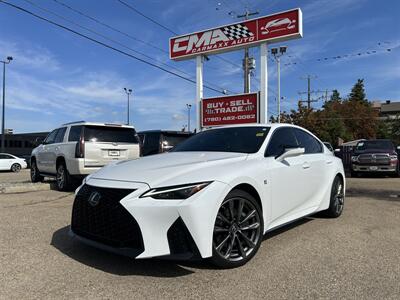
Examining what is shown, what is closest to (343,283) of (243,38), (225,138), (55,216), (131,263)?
(131,263)

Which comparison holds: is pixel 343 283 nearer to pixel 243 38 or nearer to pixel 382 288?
pixel 382 288

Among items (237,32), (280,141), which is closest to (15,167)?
(237,32)

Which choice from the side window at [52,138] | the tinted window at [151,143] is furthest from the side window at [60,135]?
the tinted window at [151,143]

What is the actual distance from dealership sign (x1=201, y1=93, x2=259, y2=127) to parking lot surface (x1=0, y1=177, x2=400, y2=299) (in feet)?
33.0

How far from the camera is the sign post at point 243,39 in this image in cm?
1480

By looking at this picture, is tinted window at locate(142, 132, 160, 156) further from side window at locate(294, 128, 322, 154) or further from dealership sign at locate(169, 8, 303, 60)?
side window at locate(294, 128, 322, 154)

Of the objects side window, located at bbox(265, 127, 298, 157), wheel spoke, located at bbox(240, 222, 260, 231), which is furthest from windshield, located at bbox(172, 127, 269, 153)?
wheel spoke, located at bbox(240, 222, 260, 231)

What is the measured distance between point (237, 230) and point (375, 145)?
15796 millimetres

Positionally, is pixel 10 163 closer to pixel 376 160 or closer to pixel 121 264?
pixel 376 160

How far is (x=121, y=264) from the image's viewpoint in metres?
4.30

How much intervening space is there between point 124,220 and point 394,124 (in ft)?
225

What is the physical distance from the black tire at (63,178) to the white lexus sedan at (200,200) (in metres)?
5.73

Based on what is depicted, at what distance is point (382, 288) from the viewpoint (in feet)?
12.2

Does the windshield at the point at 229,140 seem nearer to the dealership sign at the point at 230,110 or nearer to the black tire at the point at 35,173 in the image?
the black tire at the point at 35,173
